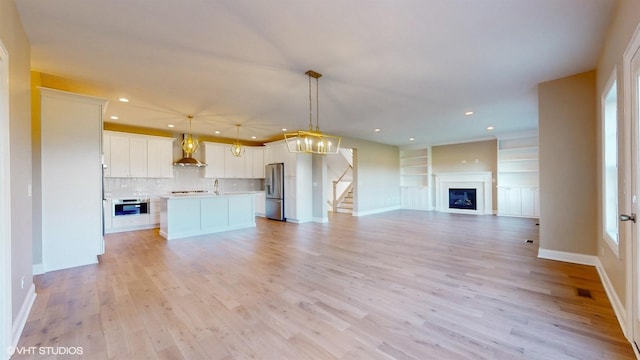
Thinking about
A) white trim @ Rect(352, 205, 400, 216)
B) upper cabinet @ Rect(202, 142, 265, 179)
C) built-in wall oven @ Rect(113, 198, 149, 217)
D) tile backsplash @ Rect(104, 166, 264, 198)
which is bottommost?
white trim @ Rect(352, 205, 400, 216)

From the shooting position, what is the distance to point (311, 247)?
15.3 ft

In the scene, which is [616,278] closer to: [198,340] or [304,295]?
[304,295]

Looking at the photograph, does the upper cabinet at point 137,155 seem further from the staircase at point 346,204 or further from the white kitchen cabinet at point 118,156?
the staircase at point 346,204

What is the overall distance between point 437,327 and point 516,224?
6.10 m

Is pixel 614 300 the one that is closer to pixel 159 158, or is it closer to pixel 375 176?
pixel 375 176

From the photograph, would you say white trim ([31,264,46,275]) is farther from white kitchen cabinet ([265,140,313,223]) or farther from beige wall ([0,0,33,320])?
white kitchen cabinet ([265,140,313,223])

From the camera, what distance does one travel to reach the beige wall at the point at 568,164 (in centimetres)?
348

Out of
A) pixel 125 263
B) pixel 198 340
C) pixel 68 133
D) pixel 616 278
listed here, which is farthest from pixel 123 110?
pixel 616 278

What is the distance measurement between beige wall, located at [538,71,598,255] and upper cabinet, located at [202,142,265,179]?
7.29m

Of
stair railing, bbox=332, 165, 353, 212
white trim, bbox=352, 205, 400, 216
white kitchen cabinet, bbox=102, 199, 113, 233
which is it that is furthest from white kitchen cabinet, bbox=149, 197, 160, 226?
stair railing, bbox=332, 165, 353, 212

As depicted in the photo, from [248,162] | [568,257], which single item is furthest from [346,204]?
[568,257]

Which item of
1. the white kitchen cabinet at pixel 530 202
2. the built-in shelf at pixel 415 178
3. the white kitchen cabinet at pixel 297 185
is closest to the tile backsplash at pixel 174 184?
the white kitchen cabinet at pixel 297 185

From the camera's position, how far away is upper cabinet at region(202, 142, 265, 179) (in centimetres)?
783

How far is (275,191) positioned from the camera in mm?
8023
